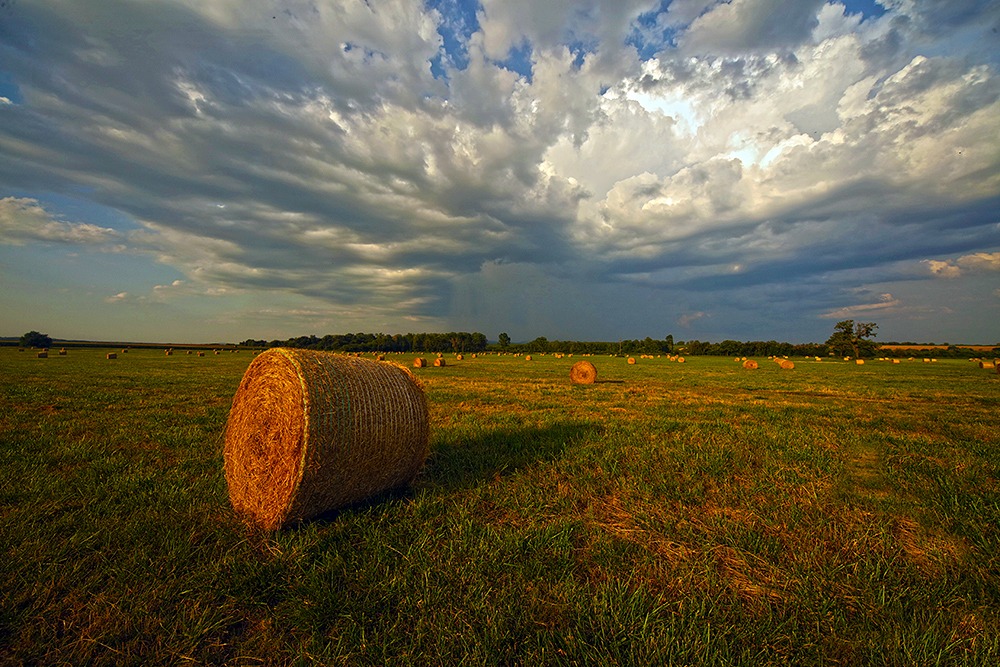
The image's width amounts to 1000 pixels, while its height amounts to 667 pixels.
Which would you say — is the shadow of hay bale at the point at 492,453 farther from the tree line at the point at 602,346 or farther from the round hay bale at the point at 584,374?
the tree line at the point at 602,346

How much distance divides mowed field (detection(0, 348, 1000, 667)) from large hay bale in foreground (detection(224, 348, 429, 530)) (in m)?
0.27

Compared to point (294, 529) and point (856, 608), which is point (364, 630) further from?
point (856, 608)

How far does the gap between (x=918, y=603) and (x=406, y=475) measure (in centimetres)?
518

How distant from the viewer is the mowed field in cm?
279

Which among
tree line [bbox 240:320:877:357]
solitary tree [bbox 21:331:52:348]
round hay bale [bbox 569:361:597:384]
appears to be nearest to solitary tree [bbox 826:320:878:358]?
tree line [bbox 240:320:877:357]

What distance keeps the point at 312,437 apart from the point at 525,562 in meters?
2.58

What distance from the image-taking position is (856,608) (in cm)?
320

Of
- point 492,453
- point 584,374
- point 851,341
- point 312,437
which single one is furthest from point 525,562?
point 851,341

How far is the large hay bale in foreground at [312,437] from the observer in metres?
4.62

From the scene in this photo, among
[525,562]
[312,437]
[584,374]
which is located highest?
[312,437]

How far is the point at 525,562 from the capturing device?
12.2ft

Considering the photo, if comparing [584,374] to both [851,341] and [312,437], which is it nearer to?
[312,437]

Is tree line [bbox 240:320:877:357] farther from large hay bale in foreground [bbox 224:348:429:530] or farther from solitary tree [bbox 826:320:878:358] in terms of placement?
large hay bale in foreground [bbox 224:348:429:530]

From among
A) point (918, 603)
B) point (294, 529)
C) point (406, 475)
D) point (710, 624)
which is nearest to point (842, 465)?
point (918, 603)
